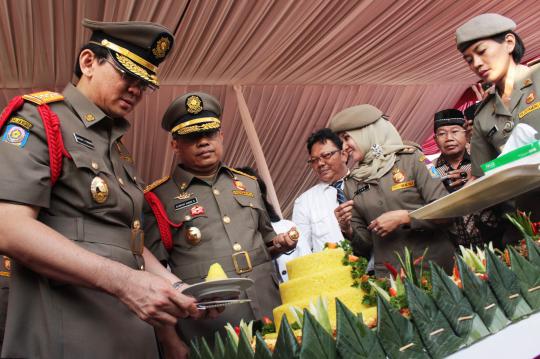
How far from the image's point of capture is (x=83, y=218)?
150 cm

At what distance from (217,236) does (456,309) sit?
3.96ft

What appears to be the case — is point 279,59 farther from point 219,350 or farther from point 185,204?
point 219,350

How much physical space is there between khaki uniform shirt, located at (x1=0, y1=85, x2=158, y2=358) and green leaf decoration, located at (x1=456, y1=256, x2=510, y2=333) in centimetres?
84

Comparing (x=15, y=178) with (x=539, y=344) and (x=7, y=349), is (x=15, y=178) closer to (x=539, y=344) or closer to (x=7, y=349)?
(x=7, y=349)

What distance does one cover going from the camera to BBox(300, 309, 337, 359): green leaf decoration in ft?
3.69

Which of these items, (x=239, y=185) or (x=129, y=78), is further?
(x=239, y=185)

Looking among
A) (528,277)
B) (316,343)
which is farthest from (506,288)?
(316,343)

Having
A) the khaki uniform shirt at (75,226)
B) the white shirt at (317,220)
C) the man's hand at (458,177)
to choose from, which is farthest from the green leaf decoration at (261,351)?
the white shirt at (317,220)

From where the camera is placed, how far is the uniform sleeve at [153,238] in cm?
227

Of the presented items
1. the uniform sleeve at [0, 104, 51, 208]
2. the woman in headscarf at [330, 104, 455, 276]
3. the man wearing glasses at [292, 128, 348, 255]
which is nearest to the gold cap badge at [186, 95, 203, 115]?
the woman in headscarf at [330, 104, 455, 276]

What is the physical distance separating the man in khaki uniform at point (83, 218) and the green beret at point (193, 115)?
70 centimetres

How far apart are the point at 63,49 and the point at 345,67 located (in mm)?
2709

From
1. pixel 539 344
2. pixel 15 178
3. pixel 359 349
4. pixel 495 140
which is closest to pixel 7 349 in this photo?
pixel 15 178

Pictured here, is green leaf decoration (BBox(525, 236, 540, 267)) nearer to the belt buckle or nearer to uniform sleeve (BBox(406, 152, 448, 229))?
uniform sleeve (BBox(406, 152, 448, 229))
